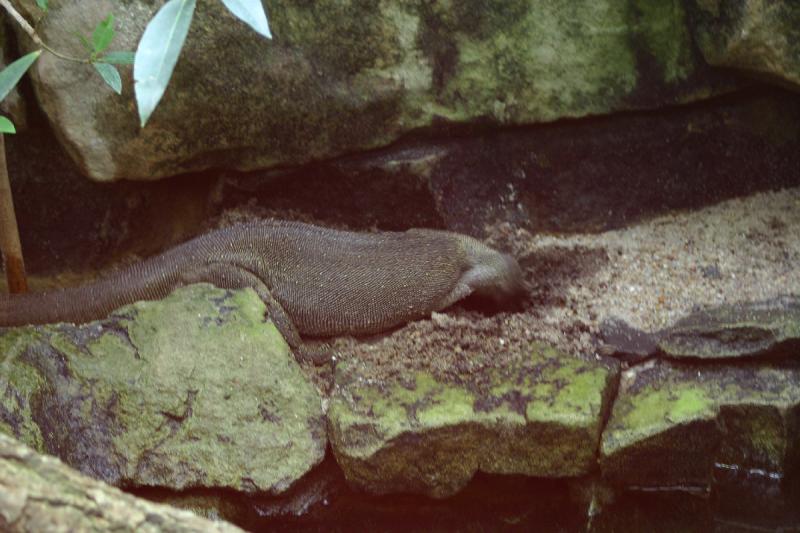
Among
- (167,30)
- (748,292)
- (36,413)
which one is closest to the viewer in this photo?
(167,30)

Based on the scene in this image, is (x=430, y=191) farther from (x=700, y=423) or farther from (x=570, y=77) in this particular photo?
(x=700, y=423)

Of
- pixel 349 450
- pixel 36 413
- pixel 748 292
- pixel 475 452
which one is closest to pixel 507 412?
pixel 475 452

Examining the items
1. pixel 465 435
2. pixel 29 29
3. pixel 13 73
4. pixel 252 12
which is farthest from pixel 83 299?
pixel 252 12

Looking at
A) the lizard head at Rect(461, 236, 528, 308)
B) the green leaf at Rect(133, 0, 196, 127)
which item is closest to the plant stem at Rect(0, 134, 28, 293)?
the lizard head at Rect(461, 236, 528, 308)

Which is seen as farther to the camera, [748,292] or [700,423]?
[748,292]

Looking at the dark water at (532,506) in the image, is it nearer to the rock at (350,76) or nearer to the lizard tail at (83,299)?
the lizard tail at (83,299)

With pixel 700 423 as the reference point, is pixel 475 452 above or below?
below

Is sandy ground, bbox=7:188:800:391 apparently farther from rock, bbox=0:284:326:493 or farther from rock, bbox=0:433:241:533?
rock, bbox=0:433:241:533
